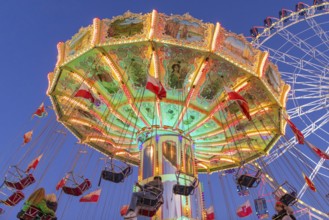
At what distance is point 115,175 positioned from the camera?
43.0 ft

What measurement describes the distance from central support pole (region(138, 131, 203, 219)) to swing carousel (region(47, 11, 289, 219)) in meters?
0.04

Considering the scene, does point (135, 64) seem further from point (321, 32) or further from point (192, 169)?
point (321, 32)

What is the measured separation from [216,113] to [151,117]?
8.22 feet

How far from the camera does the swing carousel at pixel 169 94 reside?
13.7 metres

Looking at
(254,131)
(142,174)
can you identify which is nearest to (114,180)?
(142,174)

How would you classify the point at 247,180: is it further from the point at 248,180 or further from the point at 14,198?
the point at 14,198

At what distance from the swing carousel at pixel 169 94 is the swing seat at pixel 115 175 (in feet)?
0.12

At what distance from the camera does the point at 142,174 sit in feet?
49.5

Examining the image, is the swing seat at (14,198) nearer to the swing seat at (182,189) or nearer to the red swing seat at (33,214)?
the red swing seat at (33,214)

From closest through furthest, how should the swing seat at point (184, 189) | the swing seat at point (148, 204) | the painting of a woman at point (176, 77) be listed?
the swing seat at point (148, 204)
the swing seat at point (184, 189)
the painting of a woman at point (176, 77)

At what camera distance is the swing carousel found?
13.7 m

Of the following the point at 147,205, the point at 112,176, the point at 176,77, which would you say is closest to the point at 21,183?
the point at 112,176

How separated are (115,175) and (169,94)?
3.94 metres

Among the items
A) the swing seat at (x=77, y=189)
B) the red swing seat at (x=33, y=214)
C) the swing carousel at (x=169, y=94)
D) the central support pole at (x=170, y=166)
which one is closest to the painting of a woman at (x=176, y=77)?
the swing carousel at (x=169, y=94)
